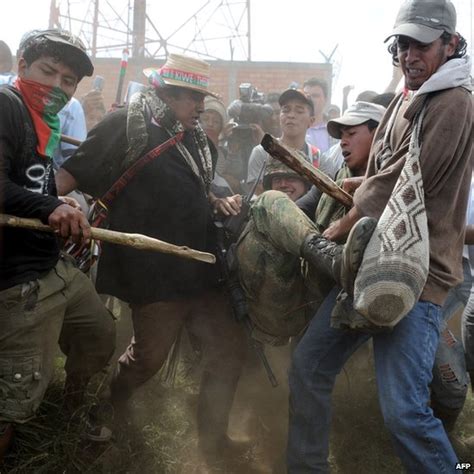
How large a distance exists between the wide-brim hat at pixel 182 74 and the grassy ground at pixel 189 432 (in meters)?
1.93

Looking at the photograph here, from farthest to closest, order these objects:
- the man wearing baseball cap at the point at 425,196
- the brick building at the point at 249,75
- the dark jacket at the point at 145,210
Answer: the brick building at the point at 249,75
the dark jacket at the point at 145,210
the man wearing baseball cap at the point at 425,196

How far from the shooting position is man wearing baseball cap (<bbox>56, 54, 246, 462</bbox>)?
3.46 meters

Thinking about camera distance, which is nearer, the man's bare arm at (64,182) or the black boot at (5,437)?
the black boot at (5,437)

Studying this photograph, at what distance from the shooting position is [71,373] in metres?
3.43

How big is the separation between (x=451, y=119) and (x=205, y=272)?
175 cm

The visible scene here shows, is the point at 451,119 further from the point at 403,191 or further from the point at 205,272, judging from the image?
the point at 205,272

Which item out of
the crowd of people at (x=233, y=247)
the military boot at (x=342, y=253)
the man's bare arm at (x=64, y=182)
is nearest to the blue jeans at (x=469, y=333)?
the crowd of people at (x=233, y=247)

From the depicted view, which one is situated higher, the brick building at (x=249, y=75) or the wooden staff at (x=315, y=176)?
the brick building at (x=249, y=75)

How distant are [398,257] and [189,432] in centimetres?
216

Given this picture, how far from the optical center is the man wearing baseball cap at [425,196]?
251 cm

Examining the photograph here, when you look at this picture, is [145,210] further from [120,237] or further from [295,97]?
[295,97]

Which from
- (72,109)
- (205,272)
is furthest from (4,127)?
(72,109)

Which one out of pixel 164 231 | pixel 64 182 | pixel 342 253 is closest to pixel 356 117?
pixel 342 253

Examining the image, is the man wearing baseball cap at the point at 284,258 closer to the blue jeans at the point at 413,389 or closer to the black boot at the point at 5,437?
the blue jeans at the point at 413,389
